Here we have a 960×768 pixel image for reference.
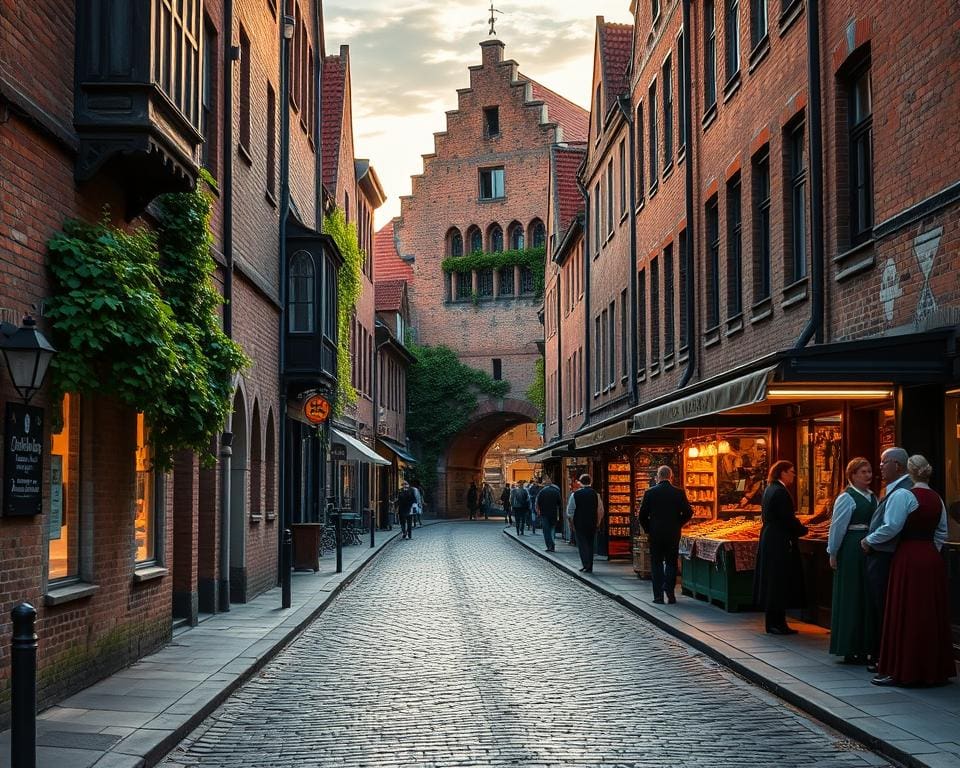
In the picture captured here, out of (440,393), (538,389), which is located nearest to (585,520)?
(538,389)

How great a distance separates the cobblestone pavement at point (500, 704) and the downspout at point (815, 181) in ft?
12.5

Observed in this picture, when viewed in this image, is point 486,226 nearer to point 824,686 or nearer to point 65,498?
point 65,498

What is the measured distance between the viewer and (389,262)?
65500 millimetres

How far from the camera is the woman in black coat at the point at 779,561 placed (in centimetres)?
1347

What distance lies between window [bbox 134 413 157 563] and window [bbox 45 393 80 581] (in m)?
2.07

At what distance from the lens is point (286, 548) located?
1683 centimetres

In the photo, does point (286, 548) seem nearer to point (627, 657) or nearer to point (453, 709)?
point (627, 657)

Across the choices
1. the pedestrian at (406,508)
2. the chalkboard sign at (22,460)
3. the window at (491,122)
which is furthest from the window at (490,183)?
the chalkboard sign at (22,460)

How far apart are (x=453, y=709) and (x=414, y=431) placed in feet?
171

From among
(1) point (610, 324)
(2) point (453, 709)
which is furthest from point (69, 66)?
(1) point (610, 324)

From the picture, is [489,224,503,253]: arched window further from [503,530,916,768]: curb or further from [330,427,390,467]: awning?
[503,530,916,768]: curb

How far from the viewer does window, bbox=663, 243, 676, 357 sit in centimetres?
2508

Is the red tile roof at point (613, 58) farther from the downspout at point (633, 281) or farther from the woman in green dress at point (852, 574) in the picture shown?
the woman in green dress at point (852, 574)

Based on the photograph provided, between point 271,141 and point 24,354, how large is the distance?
44.9 ft
